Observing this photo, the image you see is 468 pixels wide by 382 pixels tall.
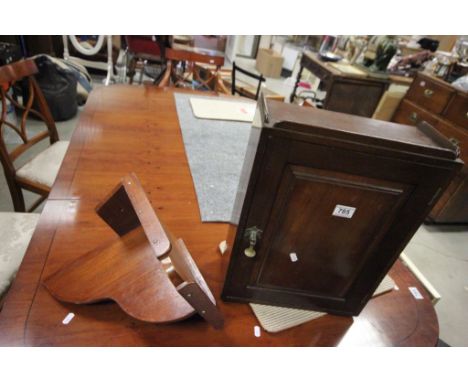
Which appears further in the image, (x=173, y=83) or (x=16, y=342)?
(x=173, y=83)

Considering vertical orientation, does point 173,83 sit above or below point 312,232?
below

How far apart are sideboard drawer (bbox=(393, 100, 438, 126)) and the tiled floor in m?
0.88

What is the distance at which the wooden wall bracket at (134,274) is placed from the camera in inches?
19.0

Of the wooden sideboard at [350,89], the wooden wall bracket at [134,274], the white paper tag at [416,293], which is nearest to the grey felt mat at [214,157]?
the wooden wall bracket at [134,274]

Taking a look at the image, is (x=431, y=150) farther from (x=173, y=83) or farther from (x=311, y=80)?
(x=311, y=80)

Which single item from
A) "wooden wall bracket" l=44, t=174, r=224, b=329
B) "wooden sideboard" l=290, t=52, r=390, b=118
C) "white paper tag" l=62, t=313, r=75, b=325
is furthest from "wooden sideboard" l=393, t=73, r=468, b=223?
"white paper tag" l=62, t=313, r=75, b=325

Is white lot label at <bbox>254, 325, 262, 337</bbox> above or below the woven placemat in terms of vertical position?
below

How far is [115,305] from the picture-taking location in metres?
0.60

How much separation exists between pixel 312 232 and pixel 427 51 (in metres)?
3.04

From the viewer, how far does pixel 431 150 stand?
47 cm

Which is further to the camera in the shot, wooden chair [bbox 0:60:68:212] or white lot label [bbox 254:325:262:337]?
wooden chair [bbox 0:60:68:212]

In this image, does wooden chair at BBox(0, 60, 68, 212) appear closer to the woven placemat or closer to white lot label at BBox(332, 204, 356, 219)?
the woven placemat

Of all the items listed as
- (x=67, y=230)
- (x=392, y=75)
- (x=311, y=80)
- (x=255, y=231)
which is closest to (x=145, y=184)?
(x=67, y=230)

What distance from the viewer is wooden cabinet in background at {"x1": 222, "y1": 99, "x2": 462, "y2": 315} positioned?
1.53 feet
